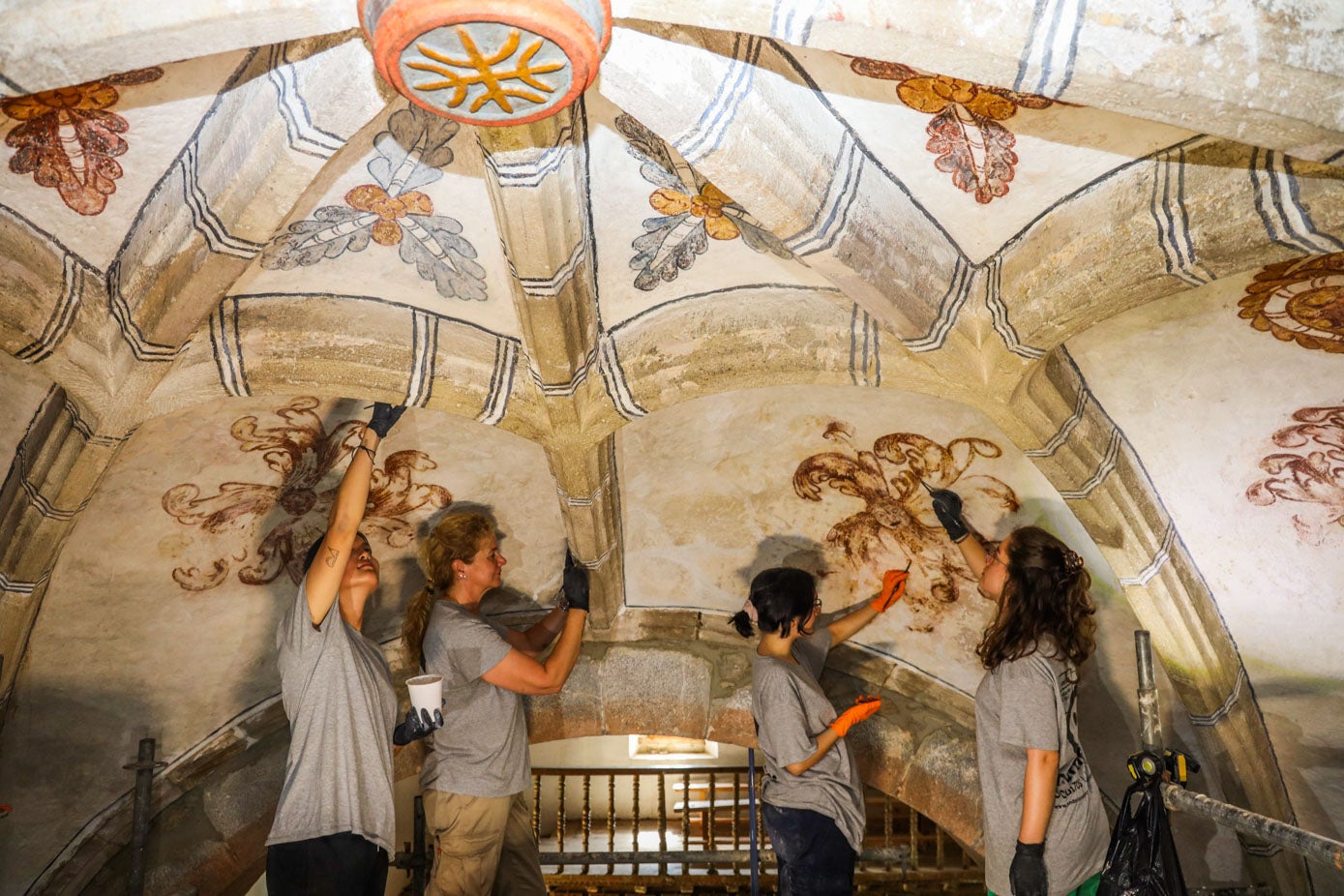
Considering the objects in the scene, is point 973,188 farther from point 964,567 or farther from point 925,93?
point 964,567

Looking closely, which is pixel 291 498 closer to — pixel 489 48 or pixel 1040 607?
pixel 489 48

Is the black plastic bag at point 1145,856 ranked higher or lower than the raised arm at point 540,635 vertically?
lower

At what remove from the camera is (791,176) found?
9.58 feet

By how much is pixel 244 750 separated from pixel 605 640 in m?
1.60

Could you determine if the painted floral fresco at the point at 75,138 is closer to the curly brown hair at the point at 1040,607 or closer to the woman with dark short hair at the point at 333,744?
the woman with dark short hair at the point at 333,744

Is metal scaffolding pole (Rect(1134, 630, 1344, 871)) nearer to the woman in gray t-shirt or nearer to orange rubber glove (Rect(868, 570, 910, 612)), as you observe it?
the woman in gray t-shirt

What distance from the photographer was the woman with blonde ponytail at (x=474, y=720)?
348 cm

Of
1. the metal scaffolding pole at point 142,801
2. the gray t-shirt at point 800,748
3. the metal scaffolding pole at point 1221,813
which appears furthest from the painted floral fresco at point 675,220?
the metal scaffolding pole at point 142,801

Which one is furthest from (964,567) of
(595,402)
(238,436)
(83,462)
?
(83,462)

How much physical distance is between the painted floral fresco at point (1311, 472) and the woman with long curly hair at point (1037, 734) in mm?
1005

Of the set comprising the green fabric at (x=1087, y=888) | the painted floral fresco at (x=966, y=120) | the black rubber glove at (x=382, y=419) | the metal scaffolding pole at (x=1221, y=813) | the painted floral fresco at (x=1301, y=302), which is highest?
the painted floral fresco at (x=966, y=120)

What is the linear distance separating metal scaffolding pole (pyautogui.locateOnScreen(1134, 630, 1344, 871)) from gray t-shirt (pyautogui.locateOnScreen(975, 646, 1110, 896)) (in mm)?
206

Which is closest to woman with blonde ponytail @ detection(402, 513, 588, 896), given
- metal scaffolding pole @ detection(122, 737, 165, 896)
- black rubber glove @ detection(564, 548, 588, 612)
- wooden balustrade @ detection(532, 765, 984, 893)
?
black rubber glove @ detection(564, 548, 588, 612)

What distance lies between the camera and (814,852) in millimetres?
3725
